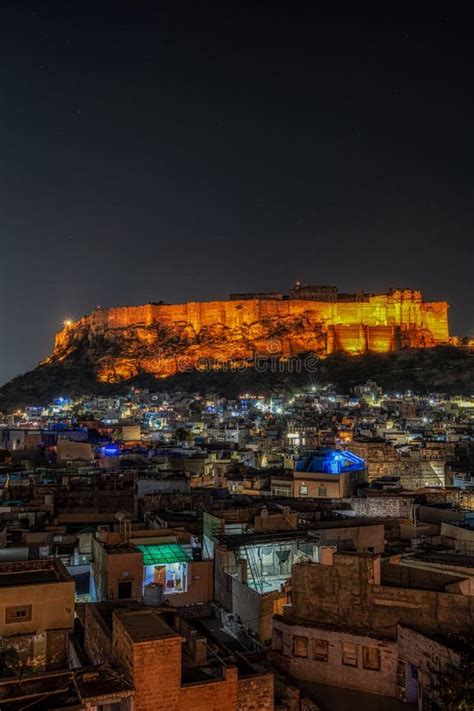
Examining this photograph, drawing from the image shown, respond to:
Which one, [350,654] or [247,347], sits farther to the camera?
[247,347]

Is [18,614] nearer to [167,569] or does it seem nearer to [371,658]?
[167,569]

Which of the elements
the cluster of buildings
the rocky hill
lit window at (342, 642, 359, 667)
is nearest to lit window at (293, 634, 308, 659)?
the cluster of buildings

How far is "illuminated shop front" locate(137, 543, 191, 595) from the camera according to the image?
41.1ft

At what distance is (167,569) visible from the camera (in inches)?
499

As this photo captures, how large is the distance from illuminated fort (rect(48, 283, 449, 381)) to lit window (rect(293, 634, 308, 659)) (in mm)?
98818

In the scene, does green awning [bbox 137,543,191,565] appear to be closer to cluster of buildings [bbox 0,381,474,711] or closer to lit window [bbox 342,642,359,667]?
cluster of buildings [bbox 0,381,474,711]

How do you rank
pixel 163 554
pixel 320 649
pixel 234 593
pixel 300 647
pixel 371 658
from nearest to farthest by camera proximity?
pixel 371 658 → pixel 320 649 → pixel 300 647 → pixel 234 593 → pixel 163 554

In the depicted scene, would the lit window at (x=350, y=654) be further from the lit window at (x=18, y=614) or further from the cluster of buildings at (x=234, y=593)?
the lit window at (x=18, y=614)

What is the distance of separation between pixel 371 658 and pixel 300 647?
41.0 inches

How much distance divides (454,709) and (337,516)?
882 centimetres

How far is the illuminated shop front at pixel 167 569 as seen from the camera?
12523 millimetres

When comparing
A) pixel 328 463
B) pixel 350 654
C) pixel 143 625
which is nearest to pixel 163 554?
pixel 350 654

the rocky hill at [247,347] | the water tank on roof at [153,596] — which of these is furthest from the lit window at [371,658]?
the rocky hill at [247,347]

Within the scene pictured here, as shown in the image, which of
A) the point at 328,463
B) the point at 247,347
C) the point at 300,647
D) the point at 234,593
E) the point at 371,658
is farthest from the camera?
the point at 247,347
